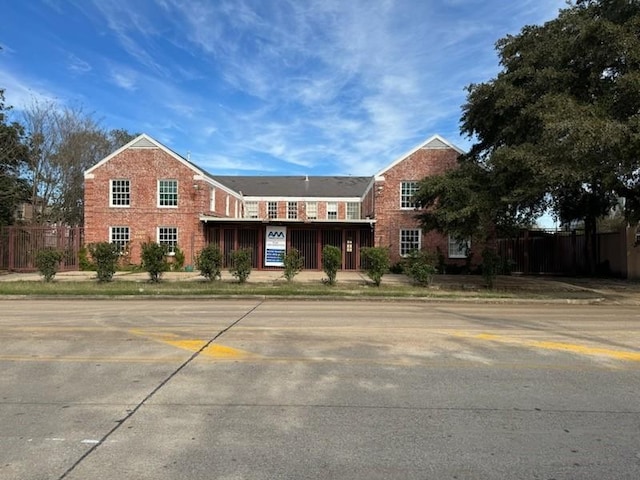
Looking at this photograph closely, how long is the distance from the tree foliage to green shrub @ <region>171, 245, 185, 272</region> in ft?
48.7

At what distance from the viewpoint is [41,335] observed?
9.59 metres

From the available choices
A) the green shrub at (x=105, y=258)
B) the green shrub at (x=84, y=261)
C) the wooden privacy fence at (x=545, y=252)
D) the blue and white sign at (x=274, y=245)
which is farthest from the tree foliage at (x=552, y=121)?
the green shrub at (x=84, y=261)

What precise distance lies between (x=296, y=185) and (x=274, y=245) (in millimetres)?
14535

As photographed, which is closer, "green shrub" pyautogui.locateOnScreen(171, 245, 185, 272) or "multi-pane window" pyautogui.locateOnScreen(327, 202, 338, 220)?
"green shrub" pyautogui.locateOnScreen(171, 245, 185, 272)

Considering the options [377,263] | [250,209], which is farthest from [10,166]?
[377,263]

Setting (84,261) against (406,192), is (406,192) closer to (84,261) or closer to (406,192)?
(406,192)

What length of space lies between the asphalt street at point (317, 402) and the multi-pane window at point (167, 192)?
72.9ft

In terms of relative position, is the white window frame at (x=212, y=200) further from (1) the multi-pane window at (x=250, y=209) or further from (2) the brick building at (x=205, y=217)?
(1) the multi-pane window at (x=250, y=209)

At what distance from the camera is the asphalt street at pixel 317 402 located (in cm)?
410

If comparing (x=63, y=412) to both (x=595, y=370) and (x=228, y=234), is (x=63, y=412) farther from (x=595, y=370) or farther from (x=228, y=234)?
(x=228, y=234)

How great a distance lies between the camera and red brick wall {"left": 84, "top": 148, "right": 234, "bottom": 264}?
31.9 meters

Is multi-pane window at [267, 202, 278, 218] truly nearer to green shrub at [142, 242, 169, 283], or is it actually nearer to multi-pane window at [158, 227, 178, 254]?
multi-pane window at [158, 227, 178, 254]

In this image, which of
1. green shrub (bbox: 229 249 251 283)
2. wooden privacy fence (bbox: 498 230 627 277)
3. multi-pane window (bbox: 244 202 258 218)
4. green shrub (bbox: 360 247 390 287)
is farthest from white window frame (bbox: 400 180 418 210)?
multi-pane window (bbox: 244 202 258 218)

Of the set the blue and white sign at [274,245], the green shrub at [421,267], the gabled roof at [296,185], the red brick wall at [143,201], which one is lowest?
the green shrub at [421,267]
